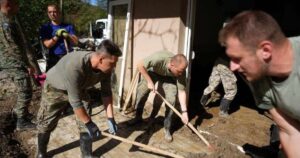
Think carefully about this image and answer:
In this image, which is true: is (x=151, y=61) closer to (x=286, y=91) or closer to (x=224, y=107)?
(x=224, y=107)

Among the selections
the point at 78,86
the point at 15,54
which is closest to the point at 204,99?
the point at 78,86

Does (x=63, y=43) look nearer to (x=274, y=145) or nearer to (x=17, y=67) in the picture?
(x=17, y=67)

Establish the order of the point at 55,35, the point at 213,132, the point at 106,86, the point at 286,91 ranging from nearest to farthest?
the point at 286,91, the point at 106,86, the point at 55,35, the point at 213,132

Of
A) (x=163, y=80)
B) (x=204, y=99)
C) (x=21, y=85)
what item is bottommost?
(x=204, y=99)

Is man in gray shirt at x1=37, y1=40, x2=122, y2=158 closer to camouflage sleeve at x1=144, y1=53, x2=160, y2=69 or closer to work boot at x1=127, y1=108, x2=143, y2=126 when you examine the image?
camouflage sleeve at x1=144, y1=53, x2=160, y2=69

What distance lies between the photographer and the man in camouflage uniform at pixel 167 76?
14.0 ft

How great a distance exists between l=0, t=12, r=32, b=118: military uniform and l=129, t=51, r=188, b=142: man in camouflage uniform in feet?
5.42

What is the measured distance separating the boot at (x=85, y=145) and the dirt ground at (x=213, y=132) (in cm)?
76

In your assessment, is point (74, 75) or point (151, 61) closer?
point (74, 75)

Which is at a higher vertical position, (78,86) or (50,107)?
(78,86)

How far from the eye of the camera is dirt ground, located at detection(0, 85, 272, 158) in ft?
14.6

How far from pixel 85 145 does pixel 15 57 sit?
1.65 meters

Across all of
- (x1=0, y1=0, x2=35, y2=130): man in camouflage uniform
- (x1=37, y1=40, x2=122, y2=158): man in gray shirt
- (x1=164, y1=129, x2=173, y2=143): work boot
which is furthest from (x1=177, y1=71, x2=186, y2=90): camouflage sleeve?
(x1=0, y1=0, x2=35, y2=130): man in camouflage uniform

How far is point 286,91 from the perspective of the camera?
1.81 metres
